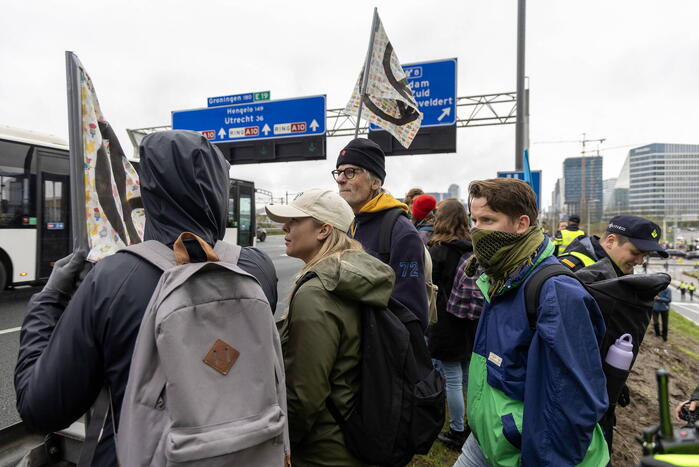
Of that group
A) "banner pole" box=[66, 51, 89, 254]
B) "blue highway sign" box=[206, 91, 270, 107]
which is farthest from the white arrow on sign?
"banner pole" box=[66, 51, 89, 254]

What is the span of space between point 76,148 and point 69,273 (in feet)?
1.63

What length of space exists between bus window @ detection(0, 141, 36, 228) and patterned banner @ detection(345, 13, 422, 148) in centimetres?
777

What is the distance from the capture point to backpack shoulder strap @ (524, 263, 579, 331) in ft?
5.35

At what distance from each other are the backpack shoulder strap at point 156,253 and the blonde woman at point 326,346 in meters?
0.50

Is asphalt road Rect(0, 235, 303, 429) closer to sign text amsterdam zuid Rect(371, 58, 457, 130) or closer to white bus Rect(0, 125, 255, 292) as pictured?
white bus Rect(0, 125, 255, 292)

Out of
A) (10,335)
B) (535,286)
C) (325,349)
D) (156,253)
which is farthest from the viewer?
(10,335)

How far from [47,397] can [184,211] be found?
607 millimetres

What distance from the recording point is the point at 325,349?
1421 millimetres

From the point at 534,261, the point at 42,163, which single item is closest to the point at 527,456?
the point at 534,261

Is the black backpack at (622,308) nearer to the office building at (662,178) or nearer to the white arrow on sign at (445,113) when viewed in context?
the white arrow on sign at (445,113)

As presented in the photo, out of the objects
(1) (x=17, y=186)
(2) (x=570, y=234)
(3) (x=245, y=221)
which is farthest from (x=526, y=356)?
(3) (x=245, y=221)

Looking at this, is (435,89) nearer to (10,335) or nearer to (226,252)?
(10,335)

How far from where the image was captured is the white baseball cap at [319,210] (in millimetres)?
1815

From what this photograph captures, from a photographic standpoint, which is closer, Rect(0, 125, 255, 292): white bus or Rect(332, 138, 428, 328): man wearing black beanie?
Rect(332, 138, 428, 328): man wearing black beanie
